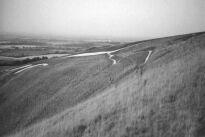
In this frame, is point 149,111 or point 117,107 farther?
point 117,107

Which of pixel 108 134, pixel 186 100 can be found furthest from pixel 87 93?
pixel 186 100

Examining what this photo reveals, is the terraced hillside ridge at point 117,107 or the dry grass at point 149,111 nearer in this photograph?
the dry grass at point 149,111

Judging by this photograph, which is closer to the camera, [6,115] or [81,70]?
[6,115]

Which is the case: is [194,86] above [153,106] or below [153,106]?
above

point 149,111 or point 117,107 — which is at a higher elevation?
point 149,111

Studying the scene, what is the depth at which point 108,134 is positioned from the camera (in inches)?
345

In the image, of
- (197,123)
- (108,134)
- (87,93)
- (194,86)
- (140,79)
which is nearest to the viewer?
(197,123)

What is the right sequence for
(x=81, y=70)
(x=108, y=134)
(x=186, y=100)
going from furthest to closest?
(x=81, y=70) < (x=186, y=100) < (x=108, y=134)

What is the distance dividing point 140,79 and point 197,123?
7208 millimetres

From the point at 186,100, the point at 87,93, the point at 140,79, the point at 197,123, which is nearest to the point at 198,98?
the point at 186,100

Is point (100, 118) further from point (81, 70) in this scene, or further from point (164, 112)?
point (81, 70)

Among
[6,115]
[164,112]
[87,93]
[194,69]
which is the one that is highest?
[194,69]

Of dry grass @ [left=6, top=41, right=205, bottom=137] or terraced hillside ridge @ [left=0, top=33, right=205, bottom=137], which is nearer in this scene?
dry grass @ [left=6, top=41, right=205, bottom=137]

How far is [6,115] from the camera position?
58.3 feet
